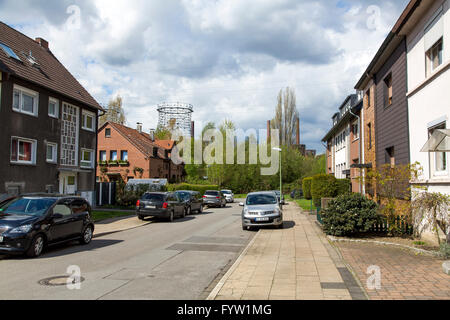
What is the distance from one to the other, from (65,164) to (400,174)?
1974cm

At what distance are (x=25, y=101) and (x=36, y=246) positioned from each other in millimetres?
13593

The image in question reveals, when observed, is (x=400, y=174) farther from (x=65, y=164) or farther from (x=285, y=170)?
(x=285, y=170)

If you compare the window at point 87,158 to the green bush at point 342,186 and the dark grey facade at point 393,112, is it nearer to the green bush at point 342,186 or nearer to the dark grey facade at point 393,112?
the green bush at point 342,186

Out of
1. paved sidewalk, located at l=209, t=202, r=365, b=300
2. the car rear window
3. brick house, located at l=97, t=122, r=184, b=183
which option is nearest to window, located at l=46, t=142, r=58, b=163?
the car rear window

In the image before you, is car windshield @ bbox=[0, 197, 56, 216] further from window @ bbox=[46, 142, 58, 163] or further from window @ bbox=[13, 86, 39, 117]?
window @ bbox=[46, 142, 58, 163]

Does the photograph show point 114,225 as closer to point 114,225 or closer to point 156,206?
point 114,225

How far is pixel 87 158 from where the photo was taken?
89.5ft

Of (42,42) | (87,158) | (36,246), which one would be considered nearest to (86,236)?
(36,246)

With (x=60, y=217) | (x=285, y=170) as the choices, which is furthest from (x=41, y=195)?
(x=285, y=170)

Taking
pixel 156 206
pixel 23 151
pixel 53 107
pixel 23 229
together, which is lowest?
pixel 156 206

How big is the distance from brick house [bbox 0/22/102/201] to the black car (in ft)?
29.9

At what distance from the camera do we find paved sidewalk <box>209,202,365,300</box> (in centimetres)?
600

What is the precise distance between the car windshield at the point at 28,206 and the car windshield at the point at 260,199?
29.5 feet
